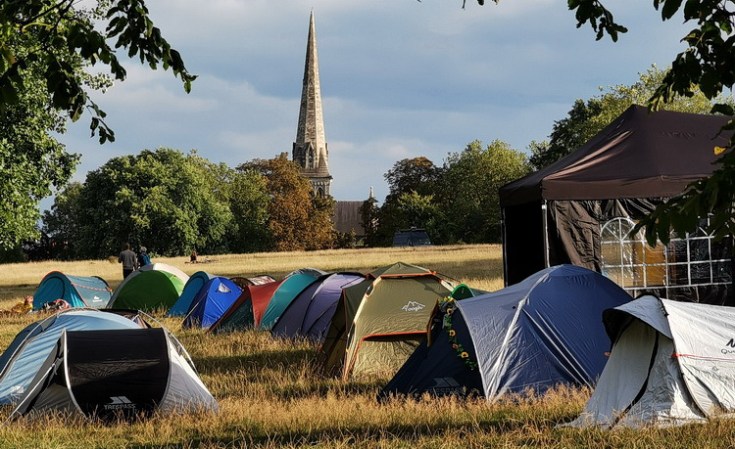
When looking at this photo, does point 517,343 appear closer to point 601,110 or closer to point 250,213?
point 601,110

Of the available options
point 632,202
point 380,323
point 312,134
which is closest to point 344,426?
point 380,323

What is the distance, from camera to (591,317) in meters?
9.26

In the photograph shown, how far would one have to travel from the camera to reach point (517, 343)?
29.2 feet

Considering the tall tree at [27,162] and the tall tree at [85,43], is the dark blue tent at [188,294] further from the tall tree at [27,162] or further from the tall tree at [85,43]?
the tall tree at [85,43]

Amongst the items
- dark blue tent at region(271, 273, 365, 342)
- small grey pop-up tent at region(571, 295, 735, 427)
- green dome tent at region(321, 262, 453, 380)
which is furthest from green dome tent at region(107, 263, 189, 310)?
small grey pop-up tent at region(571, 295, 735, 427)

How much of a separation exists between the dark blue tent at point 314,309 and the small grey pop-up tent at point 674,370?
22.3ft

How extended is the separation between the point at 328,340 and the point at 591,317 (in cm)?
389

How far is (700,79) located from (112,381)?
573cm

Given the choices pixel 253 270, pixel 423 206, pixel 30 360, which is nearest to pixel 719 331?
pixel 30 360

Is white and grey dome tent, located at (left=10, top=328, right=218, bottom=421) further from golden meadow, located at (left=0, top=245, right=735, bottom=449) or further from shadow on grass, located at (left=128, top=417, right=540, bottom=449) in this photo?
shadow on grass, located at (left=128, top=417, right=540, bottom=449)

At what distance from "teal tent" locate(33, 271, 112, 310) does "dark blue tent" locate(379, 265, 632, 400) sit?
14.7 metres

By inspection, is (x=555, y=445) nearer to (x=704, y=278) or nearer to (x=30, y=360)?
(x=30, y=360)

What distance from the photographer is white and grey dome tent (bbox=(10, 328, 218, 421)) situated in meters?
7.99

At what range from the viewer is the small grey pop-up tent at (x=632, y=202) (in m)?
13.4
